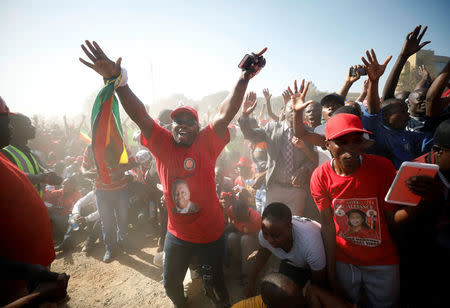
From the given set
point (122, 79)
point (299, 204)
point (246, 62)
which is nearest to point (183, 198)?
point (122, 79)

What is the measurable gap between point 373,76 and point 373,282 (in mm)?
2293

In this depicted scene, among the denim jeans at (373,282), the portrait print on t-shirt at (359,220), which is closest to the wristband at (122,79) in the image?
the portrait print on t-shirt at (359,220)

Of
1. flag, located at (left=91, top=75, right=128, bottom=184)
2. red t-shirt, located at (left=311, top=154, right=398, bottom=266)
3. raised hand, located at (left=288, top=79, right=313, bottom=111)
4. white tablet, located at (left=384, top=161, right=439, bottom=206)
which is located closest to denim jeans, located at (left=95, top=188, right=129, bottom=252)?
flag, located at (left=91, top=75, right=128, bottom=184)

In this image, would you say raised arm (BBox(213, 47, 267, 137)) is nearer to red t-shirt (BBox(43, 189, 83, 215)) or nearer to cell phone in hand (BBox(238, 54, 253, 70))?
cell phone in hand (BBox(238, 54, 253, 70))

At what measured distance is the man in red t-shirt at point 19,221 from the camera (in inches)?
57.2

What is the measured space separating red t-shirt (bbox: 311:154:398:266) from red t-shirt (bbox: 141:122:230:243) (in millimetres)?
1262

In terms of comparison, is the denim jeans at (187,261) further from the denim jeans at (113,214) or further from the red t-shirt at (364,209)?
the denim jeans at (113,214)

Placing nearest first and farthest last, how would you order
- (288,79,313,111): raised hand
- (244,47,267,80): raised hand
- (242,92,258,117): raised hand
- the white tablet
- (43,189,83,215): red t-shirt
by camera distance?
the white tablet < (244,47,267,80): raised hand < (288,79,313,111): raised hand < (242,92,258,117): raised hand < (43,189,83,215): red t-shirt

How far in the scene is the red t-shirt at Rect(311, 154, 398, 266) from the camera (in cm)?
179

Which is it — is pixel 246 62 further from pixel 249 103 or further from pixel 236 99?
pixel 249 103

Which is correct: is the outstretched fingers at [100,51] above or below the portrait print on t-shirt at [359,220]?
above

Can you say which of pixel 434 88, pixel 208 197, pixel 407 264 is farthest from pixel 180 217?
pixel 434 88

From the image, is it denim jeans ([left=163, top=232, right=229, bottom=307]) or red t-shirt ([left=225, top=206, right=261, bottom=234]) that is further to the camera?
red t-shirt ([left=225, top=206, right=261, bottom=234])

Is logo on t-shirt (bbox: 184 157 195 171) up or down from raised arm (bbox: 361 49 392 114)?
down
